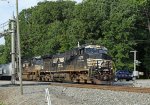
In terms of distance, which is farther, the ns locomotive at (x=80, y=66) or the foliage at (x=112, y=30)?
the foliage at (x=112, y=30)

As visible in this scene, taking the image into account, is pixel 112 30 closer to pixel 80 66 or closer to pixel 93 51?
pixel 80 66

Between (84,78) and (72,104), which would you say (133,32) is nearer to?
(84,78)

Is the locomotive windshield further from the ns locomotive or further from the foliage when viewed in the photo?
the foliage

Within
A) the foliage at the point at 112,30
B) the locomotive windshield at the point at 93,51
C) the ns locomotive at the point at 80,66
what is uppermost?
the foliage at the point at 112,30

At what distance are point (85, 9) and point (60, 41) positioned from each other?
1091cm

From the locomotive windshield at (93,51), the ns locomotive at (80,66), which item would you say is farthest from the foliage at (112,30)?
the locomotive windshield at (93,51)

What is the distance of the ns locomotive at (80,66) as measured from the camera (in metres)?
33.7

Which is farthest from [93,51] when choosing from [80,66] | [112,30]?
[112,30]

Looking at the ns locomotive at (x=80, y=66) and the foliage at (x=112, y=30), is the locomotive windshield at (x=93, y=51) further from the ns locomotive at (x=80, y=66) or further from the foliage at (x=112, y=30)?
the foliage at (x=112, y=30)

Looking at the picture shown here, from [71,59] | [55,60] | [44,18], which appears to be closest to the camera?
[71,59]

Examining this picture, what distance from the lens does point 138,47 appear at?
7288 cm

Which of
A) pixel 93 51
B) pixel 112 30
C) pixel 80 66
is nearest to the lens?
pixel 93 51

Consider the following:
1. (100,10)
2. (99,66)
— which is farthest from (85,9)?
(99,66)

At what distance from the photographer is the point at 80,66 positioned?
35.9 metres
